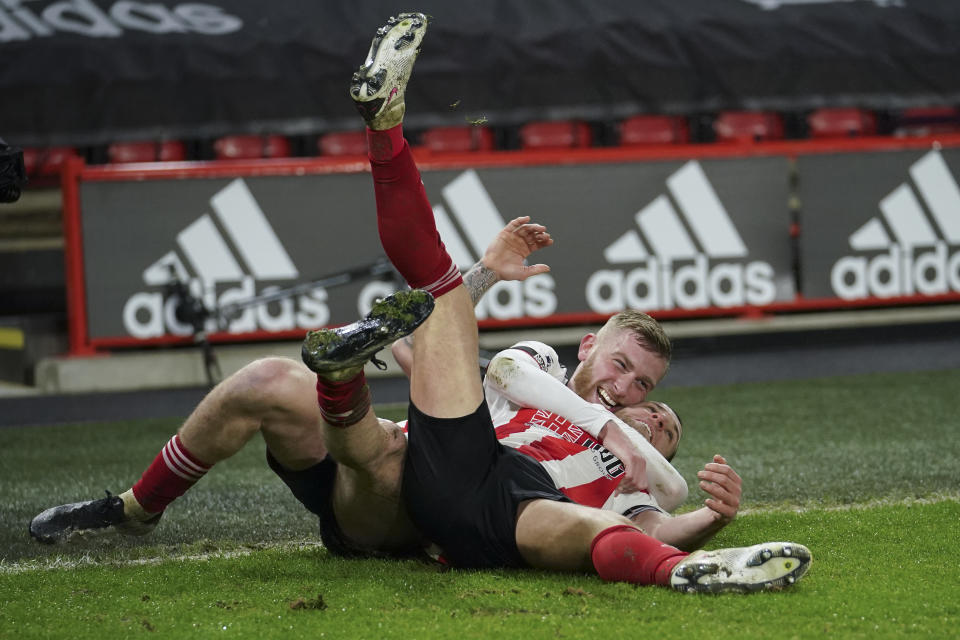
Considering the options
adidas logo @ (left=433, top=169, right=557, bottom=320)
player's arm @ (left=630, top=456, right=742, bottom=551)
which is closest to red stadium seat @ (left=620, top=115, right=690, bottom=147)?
adidas logo @ (left=433, top=169, right=557, bottom=320)

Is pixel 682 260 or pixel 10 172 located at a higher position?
pixel 10 172

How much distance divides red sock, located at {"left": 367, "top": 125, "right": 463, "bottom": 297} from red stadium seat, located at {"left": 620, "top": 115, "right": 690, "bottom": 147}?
7.82 meters

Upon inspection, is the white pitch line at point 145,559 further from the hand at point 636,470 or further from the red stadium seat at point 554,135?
the red stadium seat at point 554,135

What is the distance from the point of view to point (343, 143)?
10203mm

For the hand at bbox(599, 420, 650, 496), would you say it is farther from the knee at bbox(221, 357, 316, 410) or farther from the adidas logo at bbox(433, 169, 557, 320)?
the adidas logo at bbox(433, 169, 557, 320)

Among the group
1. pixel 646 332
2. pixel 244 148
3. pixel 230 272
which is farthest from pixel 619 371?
pixel 244 148

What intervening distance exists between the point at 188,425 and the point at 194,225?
205 inches

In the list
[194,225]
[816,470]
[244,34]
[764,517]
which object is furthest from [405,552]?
[244,34]

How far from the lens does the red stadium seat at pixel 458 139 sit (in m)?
10.1

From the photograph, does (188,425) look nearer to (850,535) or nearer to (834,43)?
(850,535)

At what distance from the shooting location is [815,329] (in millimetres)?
8578

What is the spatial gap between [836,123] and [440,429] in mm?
8877

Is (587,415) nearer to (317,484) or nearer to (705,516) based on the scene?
(705,516)

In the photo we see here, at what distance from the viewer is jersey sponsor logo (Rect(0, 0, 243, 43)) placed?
914cm
